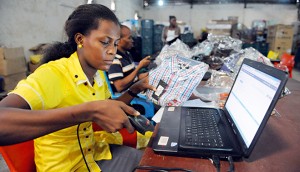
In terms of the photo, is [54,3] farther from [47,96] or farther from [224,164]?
[224,164]

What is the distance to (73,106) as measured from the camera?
1.84 feet

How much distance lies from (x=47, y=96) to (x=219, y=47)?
82.6 inches

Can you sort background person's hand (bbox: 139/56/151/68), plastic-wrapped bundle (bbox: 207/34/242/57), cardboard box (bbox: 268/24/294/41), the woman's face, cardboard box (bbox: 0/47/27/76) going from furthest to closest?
cardboard box (bbox: 268/24/294/41), cardboard box (bbox: 0/47/27/76), plastic-wrapped bundle (bbox: 207/34/242/57), background person's hand (bbox: 139/56/151/68), the woman's face

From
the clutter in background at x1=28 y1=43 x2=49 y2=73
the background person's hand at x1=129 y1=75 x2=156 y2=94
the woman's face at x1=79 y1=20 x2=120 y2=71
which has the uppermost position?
the woman's face at x1=79 y1=20 x2=120 y2=71

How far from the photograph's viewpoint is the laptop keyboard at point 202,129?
70 cm

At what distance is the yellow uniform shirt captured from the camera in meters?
0.68

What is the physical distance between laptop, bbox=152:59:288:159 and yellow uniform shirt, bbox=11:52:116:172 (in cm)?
33

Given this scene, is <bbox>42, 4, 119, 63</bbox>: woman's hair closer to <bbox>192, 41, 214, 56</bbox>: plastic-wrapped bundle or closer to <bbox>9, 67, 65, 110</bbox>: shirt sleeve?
<bbox>9, 67, 65, 110</bbox>: shirt sleeve

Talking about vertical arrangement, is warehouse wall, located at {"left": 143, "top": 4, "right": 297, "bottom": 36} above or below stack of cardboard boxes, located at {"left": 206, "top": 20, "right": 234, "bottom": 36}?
above

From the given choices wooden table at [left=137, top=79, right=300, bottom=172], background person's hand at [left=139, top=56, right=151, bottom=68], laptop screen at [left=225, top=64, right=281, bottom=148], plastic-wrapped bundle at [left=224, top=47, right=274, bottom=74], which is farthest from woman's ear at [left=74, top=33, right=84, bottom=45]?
plastic-wrapped bundle at [left=224, top=47, right=274, bottom=74]

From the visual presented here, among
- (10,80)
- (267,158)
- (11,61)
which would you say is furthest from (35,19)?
(267,158)

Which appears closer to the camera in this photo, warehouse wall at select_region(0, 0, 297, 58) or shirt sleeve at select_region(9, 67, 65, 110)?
shirt sleeve at select_region(9, 67, 65, 110)

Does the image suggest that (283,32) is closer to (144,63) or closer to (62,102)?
(144,63)

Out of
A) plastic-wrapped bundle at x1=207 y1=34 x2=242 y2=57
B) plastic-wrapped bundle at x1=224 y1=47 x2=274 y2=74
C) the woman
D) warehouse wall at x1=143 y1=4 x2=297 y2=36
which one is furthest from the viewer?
warehouse wall at x1=143 y1=4 x2=297 y2=36
